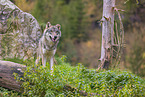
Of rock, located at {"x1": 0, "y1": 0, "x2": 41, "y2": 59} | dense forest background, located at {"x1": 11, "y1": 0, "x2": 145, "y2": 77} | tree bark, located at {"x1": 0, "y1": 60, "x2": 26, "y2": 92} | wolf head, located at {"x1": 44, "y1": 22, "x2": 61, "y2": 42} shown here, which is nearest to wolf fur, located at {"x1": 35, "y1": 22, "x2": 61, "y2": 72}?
wolf head, located at {"x1": 44, "y1": 22, "x2": 61, "y2": 42}

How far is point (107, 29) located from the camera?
4.54 m

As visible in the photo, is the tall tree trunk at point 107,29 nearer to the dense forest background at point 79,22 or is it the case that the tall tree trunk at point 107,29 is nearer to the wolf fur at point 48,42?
the wolf fur at point 48,42

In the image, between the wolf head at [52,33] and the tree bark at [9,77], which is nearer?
the tree bark at [9,77]

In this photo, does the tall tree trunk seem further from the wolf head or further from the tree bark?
the tree bark

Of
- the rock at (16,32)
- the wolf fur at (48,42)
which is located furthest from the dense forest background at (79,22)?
the wolf fur at (48,42)

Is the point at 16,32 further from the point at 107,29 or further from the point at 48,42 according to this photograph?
the point at 107,29

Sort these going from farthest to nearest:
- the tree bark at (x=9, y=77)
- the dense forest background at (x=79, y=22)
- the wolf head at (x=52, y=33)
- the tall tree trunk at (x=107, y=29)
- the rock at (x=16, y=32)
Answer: the dense forest background at (x=79, y=22) → the rock at (x=16, y=32) → the wolf head at (x=52, y=33) → the tall tree trunk at (x=107, y=29) → the tree bark at (x=9, y=77)

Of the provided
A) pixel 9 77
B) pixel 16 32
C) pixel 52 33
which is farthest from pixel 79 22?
pixel 9 77

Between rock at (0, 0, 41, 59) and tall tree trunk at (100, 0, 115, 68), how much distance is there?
237 centimetres

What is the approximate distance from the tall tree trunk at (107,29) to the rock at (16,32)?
237 cm

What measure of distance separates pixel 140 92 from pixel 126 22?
525 cm

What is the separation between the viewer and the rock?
5.36m

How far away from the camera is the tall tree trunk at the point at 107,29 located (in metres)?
4.48

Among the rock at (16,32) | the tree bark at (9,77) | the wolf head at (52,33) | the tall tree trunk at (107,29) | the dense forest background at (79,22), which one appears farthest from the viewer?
the dense forest background at (79,22)
